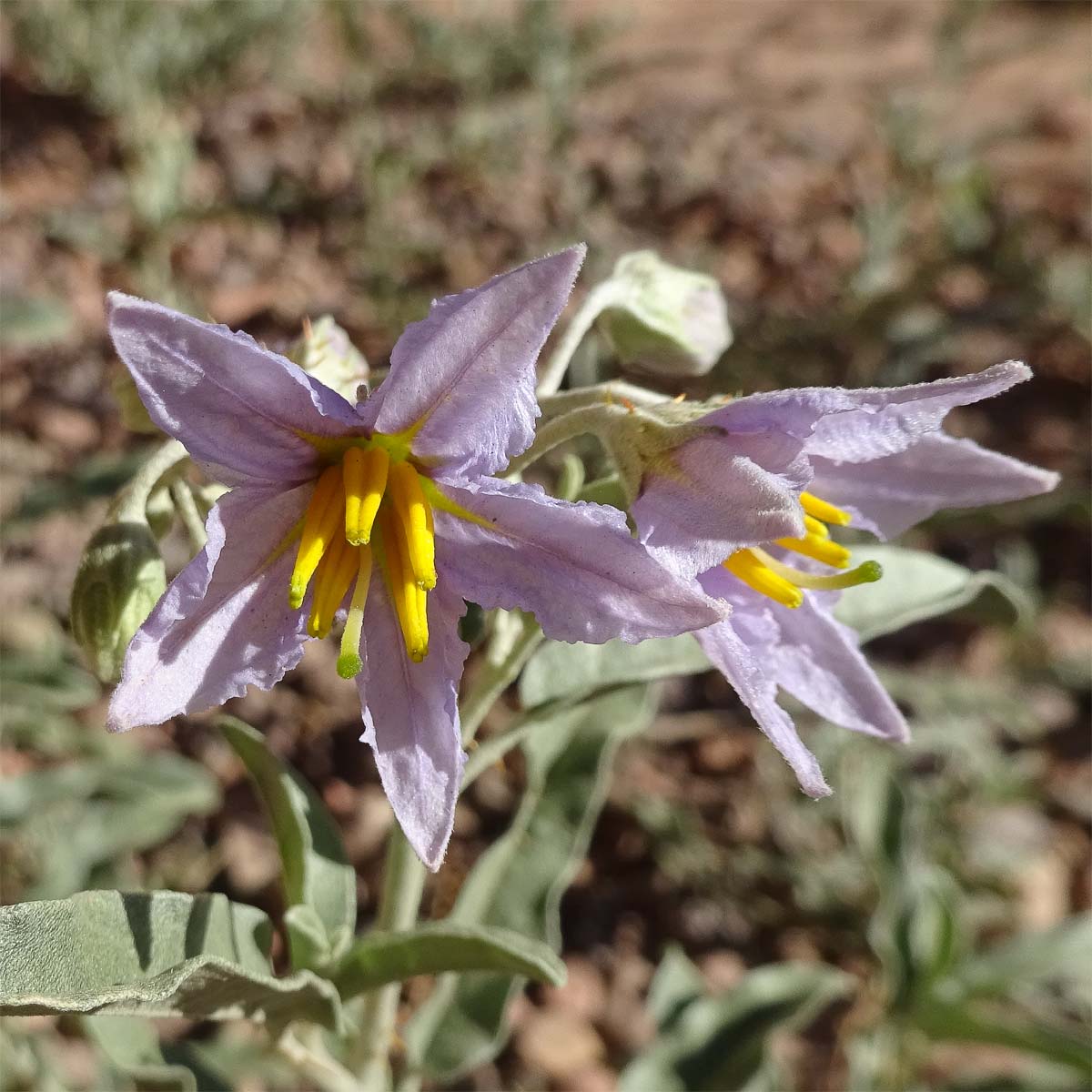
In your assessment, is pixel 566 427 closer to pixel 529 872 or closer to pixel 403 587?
pixel 403 587

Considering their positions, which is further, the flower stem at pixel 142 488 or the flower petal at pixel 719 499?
the flower stem at pixel 142 488

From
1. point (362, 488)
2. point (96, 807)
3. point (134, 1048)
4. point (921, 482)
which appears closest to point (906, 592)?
point (921, 482)

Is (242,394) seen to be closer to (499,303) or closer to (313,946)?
(499,303)

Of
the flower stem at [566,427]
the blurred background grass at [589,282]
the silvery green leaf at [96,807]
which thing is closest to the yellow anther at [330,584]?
the flower stem at [566,427]

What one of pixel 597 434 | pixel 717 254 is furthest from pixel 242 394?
pixel 717 254

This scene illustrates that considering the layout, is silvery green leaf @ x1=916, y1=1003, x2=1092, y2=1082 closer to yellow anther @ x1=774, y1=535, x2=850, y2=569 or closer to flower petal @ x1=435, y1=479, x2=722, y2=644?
yellow anther @ x1=774, y1=535, x2=850, y2=569

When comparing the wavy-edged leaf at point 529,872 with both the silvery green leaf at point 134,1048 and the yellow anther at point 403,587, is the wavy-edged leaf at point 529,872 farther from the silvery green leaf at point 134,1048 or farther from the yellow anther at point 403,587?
the yellow anther at point 403,587

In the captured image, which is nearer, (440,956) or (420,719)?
(420,719)
